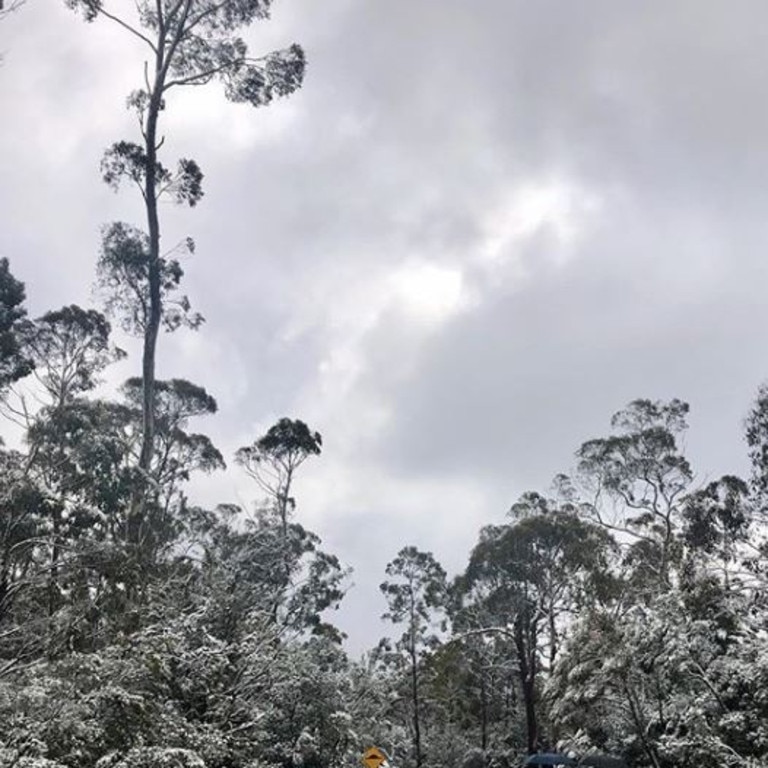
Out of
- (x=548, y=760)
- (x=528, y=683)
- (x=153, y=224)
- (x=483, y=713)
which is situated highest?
(x=153, y=224)

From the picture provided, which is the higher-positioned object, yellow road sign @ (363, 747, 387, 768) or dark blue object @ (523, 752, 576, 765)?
dark blue object @ (523, 752, 576, 765)

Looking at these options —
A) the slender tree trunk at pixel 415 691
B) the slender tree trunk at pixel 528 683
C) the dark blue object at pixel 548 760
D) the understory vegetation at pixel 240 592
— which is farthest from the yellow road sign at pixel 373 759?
the slender tree trunk at pixel 415 691

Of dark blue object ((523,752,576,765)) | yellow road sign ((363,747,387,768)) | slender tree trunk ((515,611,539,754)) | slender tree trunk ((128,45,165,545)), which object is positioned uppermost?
slender tree trunk ((128,45,165,545))

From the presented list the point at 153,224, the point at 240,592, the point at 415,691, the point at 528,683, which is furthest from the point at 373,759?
the point at 415,691

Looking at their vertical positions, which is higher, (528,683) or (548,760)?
(528,683)

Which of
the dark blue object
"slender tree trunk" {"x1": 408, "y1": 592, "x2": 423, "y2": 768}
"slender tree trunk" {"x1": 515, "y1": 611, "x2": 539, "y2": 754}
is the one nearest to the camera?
the dark blue object

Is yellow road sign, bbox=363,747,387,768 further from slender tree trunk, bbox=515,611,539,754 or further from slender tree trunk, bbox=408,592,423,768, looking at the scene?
slender tree trunk, bbox=408,592,423,768

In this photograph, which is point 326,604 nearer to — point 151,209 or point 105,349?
point 105,349

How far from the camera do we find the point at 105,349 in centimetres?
2892

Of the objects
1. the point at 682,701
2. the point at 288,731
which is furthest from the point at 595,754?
the point at 288,731

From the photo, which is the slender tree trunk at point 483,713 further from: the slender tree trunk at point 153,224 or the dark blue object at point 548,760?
the slender tree trunk at point 153,224

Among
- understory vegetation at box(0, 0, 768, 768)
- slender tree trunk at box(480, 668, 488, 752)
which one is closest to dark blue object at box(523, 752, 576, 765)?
understory vegetation at box(0, 0, 768, 768)

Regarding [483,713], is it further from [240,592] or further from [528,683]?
[240,592]

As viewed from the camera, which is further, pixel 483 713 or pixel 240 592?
pixel 483 713
